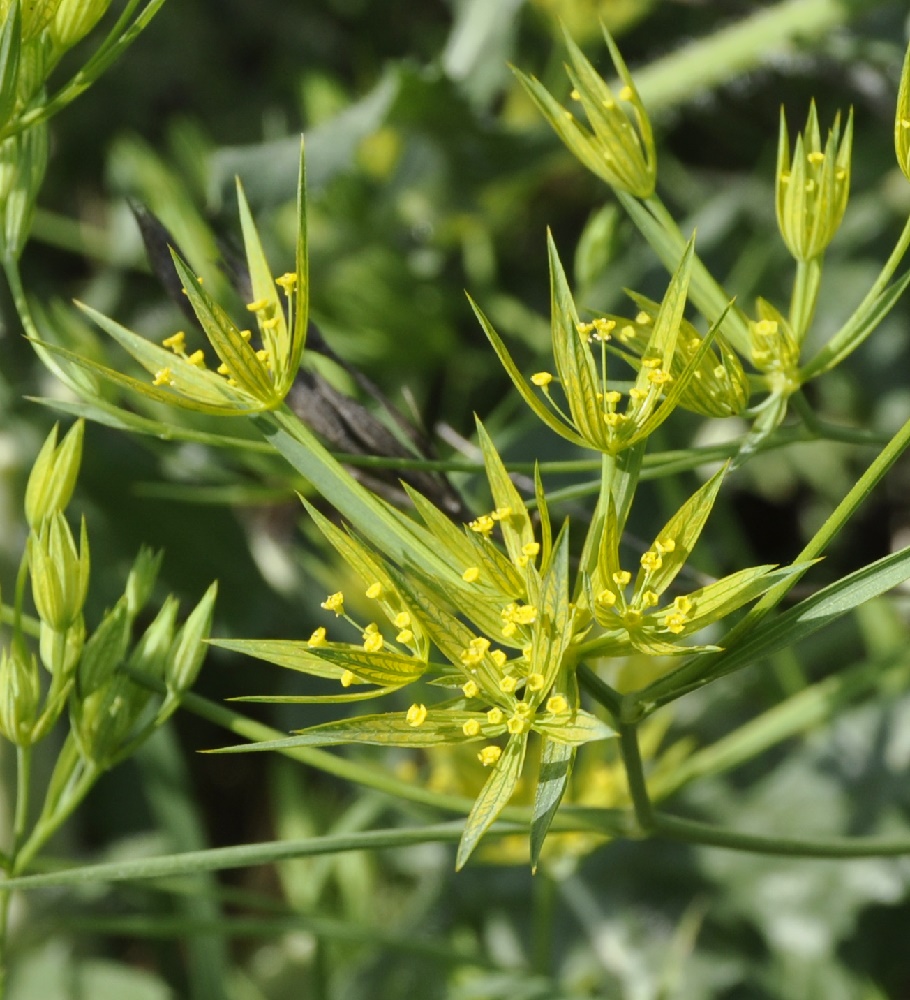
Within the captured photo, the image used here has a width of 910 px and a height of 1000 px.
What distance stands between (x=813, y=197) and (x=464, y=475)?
228 mm

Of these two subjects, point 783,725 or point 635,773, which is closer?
point 635,773

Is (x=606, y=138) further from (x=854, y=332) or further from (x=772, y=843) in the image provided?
(x=772, y=843)

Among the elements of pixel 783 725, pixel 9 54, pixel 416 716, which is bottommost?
pixel 783 725

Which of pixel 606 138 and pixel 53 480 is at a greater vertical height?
pixel 606 138

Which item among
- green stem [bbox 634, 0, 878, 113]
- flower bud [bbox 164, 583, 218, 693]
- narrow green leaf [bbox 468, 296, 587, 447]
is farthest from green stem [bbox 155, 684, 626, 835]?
green stem [bbox 634, 0, 878, 113]

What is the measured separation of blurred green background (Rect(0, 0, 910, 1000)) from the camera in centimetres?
72

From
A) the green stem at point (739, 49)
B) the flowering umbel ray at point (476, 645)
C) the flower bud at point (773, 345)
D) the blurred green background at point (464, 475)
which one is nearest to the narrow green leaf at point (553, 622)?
the flowering umbel ray at point (476, 645)

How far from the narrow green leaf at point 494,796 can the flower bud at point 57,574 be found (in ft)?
0.42

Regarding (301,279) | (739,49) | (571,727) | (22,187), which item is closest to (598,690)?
(571,727)

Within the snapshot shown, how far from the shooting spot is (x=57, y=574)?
0.33m

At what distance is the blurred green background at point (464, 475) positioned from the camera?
28.3 inches

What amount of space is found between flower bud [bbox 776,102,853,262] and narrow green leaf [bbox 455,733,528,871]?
17cm

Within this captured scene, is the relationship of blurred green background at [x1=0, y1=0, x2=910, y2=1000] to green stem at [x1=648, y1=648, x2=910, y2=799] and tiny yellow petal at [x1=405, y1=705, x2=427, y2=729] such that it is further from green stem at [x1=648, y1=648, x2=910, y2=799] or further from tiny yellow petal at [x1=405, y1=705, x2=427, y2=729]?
tiny yellow petal at [x1=405, y1=705, x2=427, y2=729]

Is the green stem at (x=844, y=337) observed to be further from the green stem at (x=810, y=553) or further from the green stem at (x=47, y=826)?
the green stem at (x=47, y=826)
